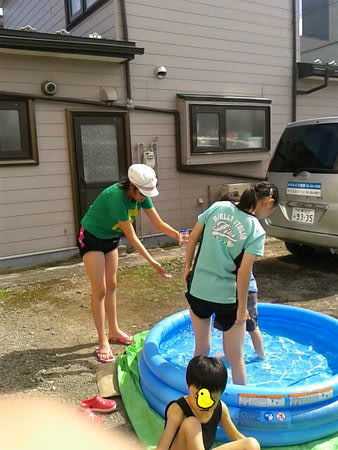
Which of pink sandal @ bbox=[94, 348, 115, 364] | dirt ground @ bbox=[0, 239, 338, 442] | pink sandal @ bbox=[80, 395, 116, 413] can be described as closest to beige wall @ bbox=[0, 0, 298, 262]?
dirt ground @ bbox=[0, 239, 338, 442]

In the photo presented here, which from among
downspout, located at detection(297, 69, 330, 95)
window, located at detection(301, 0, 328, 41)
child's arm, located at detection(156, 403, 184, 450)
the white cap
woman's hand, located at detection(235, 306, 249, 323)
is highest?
window, located at detection(301, 0, 328, 41)

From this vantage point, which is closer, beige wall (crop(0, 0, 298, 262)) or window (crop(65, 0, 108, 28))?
beige wall (crop(0, 0, 298, 262))

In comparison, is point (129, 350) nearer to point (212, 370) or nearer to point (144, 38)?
point (212, 370)

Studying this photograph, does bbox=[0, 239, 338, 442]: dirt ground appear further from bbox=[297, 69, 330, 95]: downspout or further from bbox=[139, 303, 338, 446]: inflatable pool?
bbox=[297, 69, 330, 95]: downspout

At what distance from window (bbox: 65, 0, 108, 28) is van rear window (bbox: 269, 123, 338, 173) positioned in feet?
12.9

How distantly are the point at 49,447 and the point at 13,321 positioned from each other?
2.28 metres

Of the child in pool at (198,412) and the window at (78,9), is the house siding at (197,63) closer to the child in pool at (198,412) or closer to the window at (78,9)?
the window at (78,9)

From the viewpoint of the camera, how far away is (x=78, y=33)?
8.25m

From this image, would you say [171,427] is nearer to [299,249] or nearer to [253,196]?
[253,196]

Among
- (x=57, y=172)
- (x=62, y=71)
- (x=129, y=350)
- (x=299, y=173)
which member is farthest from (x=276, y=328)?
(x=62, y=71)

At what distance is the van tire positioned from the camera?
263 inches

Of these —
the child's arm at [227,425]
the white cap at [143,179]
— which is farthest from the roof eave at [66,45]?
the child's arm at [227,425]

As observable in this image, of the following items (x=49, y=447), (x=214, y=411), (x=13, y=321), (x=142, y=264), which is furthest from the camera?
(x=142, y=264)

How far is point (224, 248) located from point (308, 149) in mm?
3444
